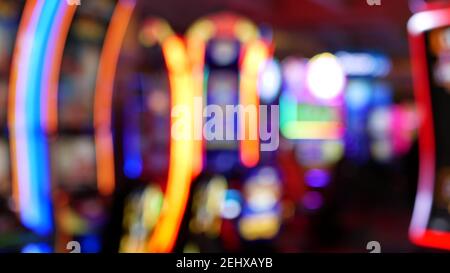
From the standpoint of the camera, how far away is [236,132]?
1.52m

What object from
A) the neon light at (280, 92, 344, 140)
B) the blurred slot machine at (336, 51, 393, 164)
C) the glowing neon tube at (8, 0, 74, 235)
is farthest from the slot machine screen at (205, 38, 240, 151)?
the glowing neon tube at (8, 0, 74, 235)

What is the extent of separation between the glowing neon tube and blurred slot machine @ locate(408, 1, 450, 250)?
0.84 meters

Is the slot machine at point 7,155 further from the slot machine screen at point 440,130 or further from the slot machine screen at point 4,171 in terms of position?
the slot machine screen at point 440,130

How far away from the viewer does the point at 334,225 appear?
151cm

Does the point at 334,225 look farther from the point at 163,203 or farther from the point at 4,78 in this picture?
the point at 4,78

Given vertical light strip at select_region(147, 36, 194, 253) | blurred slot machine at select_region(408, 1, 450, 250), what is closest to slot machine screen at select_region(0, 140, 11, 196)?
vertical light strip at select_region(147, 36, 194, 253)

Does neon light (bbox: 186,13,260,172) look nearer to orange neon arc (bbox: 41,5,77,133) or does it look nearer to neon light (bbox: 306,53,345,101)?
neon light (bbox: 306,53,345,101)

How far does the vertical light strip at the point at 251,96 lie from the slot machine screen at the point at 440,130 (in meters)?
0.38

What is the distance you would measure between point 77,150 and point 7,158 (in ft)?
0.52

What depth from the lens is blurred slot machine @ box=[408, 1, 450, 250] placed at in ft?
4.94

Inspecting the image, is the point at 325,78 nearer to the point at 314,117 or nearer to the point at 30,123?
the point at 314,117

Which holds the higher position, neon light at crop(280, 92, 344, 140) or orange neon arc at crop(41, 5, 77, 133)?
orange neon arc at crop(41, 5, 77, 133)

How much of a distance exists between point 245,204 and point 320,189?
0.18 m
